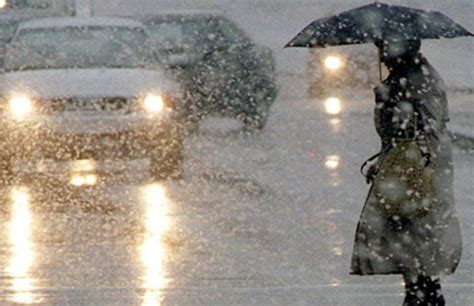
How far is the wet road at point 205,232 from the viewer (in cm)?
860

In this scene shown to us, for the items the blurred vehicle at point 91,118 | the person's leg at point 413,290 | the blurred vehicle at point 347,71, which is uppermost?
the person's leg at point 413,290

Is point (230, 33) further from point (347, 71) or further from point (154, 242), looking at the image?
point (154, 242)

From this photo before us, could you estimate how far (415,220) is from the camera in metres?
6.76

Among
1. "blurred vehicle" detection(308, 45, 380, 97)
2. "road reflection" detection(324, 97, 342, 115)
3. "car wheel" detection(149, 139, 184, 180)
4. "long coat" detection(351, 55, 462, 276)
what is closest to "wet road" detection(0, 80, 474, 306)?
"car wheel" detection(149, 139, 184, 180)

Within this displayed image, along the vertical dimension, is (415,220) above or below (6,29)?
above

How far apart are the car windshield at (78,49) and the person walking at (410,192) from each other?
8.65 meters

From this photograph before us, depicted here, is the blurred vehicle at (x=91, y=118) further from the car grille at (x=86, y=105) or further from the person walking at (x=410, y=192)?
the person walking at (x=410, y=192)

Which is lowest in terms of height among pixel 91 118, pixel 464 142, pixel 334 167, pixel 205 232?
pixel 464 142

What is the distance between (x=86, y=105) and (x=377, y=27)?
7643 mm

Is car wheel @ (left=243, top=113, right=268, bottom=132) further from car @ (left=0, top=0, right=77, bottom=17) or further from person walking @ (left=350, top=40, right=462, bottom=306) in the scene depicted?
person walking @ (left=350, top=40, right=462, bottom=306)

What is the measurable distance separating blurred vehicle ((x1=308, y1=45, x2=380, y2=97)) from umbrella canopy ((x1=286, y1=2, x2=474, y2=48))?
18.1 metres

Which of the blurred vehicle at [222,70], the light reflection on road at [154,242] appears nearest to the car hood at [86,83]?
the light reflection on road at [154,242]

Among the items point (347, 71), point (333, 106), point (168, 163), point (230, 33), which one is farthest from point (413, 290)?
point (347, 71)

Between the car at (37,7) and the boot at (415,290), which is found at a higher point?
the boot at (415,290)
